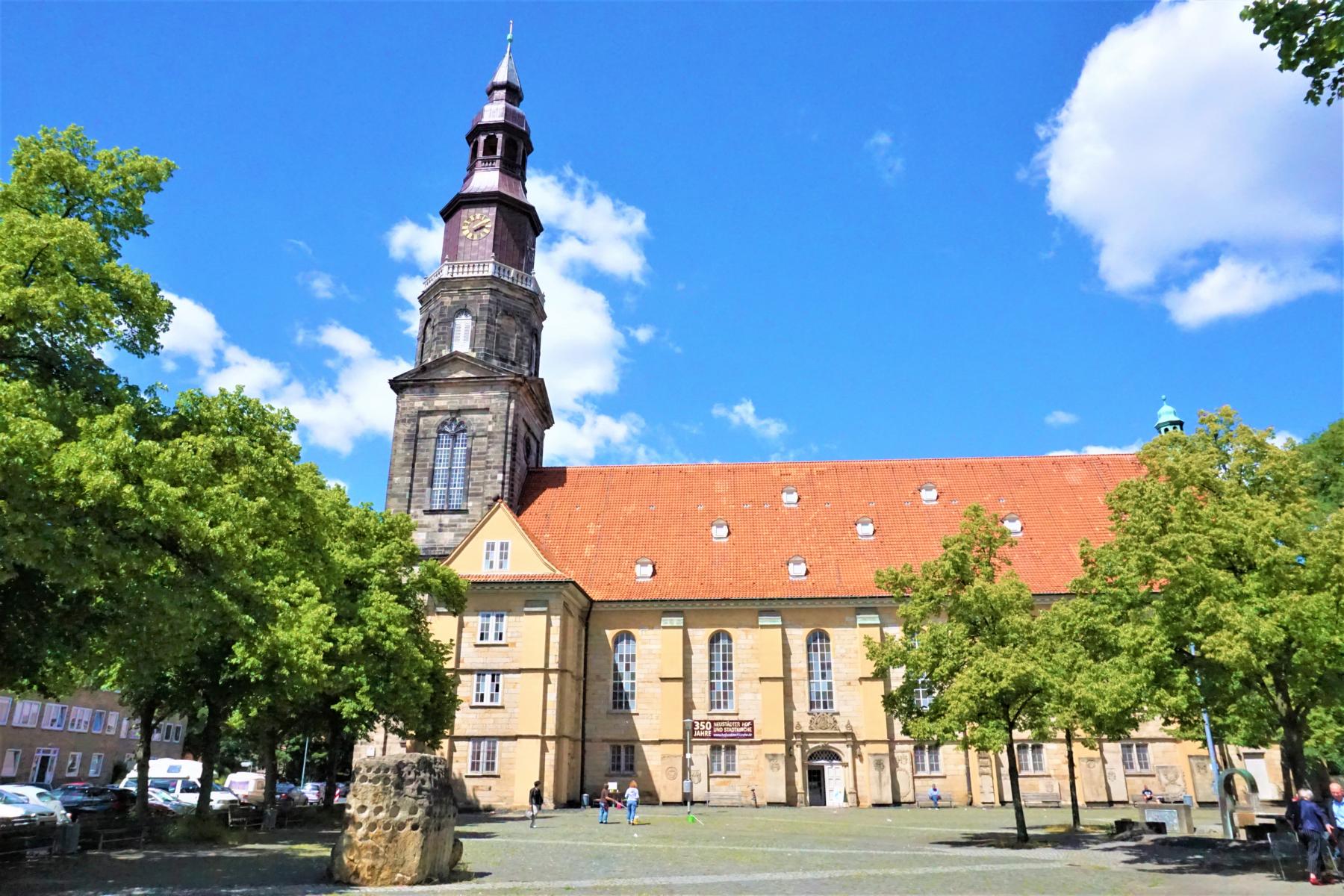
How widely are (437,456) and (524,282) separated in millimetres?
9382

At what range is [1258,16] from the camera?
340 inches

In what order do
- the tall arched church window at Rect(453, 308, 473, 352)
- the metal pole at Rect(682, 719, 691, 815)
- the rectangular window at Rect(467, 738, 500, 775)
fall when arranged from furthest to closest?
the tall arched church window at Rect(453, 308, 473, 352), the metal pole at Rect(682, 719, 691, 815), the rectangular window at Rect(467, 738, 500, 775)

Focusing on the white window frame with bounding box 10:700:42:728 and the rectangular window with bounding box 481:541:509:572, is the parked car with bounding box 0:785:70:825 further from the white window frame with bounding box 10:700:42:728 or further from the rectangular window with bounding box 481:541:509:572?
the white window frame with bounding box 10:700:42:728

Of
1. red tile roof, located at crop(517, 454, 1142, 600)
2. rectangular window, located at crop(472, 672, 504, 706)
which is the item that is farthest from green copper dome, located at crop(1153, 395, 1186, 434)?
rectangular window, located at crop(472, 672, 504, 706)

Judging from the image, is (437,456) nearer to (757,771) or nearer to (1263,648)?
(757,771)

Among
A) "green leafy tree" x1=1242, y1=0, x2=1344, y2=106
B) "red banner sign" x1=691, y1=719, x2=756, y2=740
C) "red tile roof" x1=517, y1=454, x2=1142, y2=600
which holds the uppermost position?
"red tile roof" x1=517, y1=454, x2=1142, y2=600

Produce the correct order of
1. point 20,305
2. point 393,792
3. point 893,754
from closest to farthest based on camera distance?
point 20,305
point 393,792
point 893,754

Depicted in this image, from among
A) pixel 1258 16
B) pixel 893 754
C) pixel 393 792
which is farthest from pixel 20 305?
pixel 893 754

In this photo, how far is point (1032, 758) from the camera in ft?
123

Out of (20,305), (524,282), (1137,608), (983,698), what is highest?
(524,282)

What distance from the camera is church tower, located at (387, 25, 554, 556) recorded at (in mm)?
42188

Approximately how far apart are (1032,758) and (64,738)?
51.4 meters

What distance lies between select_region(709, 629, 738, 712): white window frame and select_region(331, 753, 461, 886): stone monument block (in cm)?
2274

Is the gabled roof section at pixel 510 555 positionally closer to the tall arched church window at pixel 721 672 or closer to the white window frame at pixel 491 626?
the white window frame at pixel 491 626
